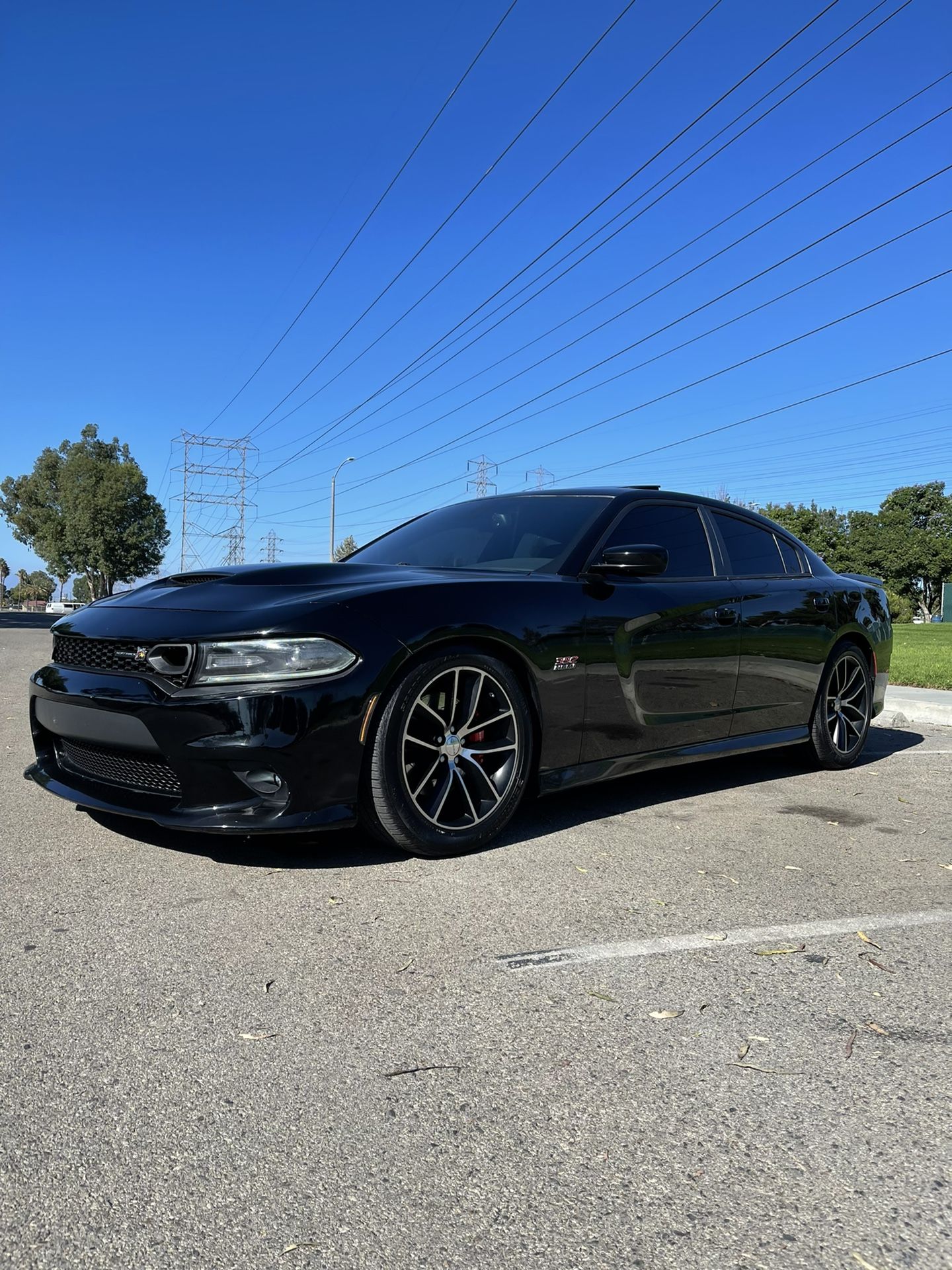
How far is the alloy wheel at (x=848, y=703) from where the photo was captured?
5.53 meters

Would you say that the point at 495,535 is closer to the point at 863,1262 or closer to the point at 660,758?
the point at 660,758

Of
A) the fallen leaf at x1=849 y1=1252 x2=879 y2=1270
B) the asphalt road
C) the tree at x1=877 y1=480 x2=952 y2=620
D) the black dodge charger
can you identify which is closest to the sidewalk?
the black dodge charger

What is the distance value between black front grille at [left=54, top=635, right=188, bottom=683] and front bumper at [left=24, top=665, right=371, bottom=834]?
43 millimetres

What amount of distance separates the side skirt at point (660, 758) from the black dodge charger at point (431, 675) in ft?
0.04

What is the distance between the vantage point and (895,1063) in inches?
81.7

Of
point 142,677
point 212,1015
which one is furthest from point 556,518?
point 212,1015

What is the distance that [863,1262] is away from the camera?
1.44 m

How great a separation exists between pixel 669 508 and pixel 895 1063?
3.10m

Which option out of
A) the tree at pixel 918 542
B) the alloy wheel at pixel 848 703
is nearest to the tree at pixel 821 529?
the tree at pixel 918 542

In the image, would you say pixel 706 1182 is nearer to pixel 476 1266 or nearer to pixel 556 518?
pixel 476 1266

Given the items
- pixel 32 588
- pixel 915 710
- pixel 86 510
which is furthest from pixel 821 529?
pixel 32 588

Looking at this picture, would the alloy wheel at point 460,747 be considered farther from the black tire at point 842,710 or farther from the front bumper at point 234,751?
the black tire at point 842,710

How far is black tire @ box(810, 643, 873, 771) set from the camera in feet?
17.7

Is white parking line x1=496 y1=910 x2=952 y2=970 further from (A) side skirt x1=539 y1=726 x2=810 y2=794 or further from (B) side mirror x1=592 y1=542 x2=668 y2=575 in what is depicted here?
(B) side mirror x1=592 y1=542 x2=668 y2=575
